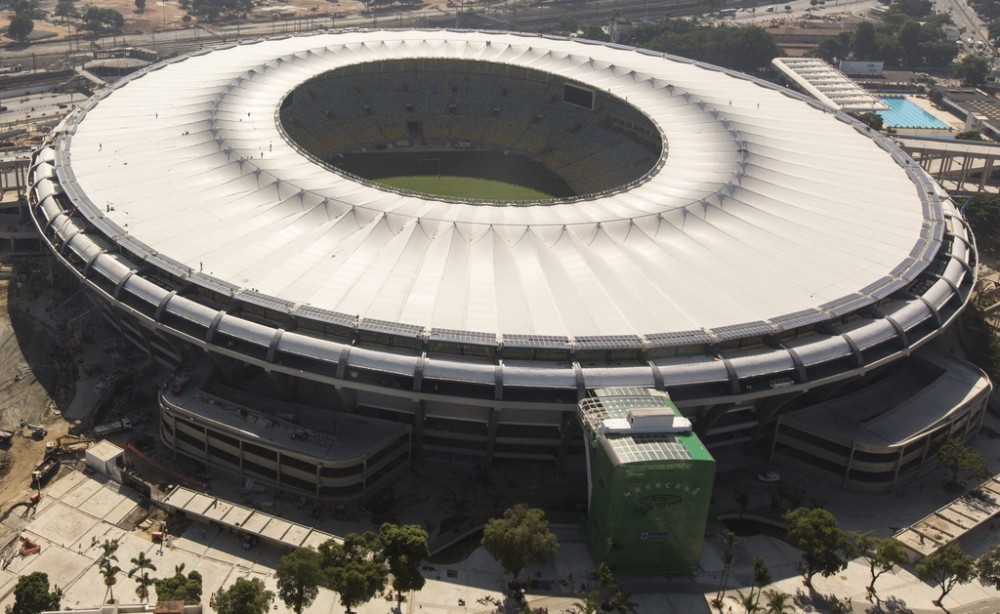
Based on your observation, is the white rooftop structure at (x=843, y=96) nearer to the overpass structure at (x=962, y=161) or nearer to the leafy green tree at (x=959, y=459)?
the overpass structure at (x=962, y=161)

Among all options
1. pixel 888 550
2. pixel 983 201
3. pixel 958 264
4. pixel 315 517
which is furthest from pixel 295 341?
pixel 983 201

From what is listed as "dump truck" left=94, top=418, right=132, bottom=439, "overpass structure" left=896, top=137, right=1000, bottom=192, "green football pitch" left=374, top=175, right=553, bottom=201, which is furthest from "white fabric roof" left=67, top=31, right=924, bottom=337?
"overpass structure" left=896, top=137, right=1000, bottom=192

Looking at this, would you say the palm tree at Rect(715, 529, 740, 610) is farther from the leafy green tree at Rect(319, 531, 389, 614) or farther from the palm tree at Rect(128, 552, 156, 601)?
the palm tree at Rect(128, 552, 156, 601)

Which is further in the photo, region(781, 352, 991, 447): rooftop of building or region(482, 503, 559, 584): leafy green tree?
region(781, 352, 991, 447): rooftop of building

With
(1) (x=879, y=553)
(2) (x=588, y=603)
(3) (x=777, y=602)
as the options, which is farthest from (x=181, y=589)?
(1) (x=879, y=553)

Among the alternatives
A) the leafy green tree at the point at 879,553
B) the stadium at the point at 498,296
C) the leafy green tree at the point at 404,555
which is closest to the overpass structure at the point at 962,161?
the stadium at the point at 498,296
